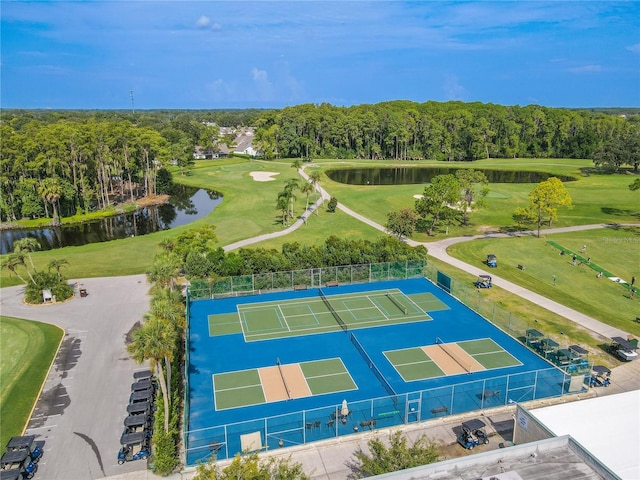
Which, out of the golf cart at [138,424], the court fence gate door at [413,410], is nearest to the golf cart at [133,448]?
the golf cart at [138,424]

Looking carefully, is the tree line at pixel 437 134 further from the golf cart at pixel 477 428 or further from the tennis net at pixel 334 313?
the golf cart at pixel 477 428

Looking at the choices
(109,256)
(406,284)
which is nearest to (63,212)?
(109,256)

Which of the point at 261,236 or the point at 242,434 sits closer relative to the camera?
the point at 242,434

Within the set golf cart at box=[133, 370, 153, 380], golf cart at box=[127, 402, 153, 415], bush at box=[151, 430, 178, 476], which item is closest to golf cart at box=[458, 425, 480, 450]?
bush at box=[151, 430, 178, 476]

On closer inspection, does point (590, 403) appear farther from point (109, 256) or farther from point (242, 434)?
point (109, 256)

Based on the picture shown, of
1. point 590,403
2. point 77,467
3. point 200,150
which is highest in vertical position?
point 200,150

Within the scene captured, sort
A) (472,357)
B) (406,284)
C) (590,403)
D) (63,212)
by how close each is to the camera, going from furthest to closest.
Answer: (63,212)
(406,284)
(472,357)
(590,403)

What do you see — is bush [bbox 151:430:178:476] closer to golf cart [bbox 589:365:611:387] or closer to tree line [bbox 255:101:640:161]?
golf cart [bbox 589:365:611:387]
